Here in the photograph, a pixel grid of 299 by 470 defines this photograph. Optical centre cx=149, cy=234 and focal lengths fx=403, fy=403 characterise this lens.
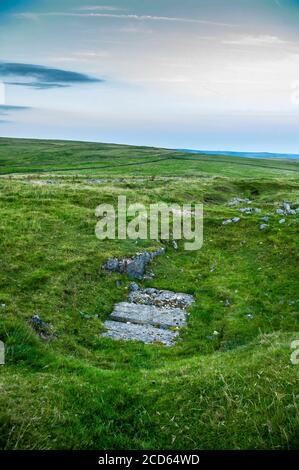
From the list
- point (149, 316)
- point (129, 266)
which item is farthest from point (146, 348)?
point (129, 266)

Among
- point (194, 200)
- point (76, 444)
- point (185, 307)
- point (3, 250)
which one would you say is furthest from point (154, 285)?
point (194, 200)

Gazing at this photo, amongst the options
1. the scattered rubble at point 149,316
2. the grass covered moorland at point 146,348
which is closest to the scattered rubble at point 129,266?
the grass covered moorland at point 146,348

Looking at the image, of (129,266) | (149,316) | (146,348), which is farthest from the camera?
(129,266)

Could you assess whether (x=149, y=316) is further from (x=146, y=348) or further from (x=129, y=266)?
(x=129, y=266)

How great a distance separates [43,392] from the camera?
1077cm

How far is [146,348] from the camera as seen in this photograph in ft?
51.7

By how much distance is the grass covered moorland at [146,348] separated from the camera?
972cm

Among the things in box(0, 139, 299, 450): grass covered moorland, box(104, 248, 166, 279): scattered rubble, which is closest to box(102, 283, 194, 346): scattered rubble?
box(0, 139, 299, 450): grass covered moorland

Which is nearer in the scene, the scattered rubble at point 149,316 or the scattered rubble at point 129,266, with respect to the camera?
the scattered rubble at point 149,316

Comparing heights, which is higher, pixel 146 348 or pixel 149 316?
pixel 149 316

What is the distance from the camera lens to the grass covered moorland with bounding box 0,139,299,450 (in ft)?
31.9

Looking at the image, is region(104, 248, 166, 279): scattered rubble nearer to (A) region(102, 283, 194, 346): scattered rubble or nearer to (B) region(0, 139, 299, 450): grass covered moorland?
(B) region(0, 139, 299, 450): grass covered moorland

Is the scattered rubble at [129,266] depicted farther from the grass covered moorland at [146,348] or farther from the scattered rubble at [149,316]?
the scattered rubble at [149,316]
